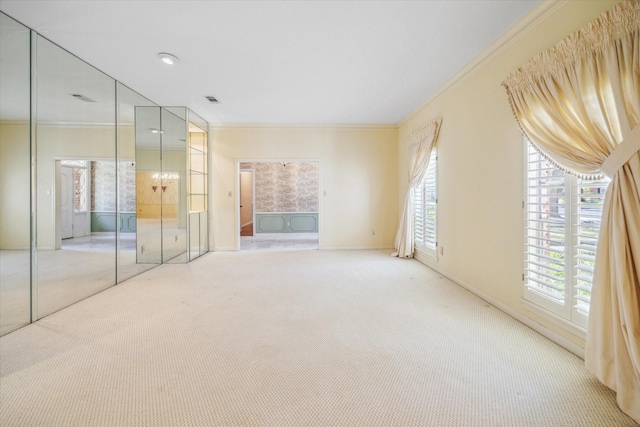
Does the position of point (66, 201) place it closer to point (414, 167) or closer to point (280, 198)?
point (414, 167)

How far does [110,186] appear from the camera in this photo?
3.63m

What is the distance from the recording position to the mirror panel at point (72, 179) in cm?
262

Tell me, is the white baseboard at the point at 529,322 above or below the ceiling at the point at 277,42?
below

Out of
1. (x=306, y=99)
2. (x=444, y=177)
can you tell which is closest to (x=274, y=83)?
(x=306, y=99)

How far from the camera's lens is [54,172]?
109 inches

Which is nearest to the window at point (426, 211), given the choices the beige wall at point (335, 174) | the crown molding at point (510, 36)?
the beige wall at point (335, 174)

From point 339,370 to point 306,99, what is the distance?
12.4ft

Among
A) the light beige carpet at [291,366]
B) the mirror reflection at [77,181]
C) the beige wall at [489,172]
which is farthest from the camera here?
the mirror reflection at [77,181]

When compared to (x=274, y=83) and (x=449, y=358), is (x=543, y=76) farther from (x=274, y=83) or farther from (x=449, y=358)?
(x=274, y=83)

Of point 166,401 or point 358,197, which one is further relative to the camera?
point 358,197

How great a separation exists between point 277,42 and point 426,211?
3317 mm

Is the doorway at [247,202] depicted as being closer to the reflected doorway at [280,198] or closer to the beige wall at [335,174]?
the reflected doorway at [280,198]

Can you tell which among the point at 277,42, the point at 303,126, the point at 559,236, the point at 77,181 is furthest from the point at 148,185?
the point at 559,236

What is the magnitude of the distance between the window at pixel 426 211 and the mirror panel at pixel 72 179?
178 inches
